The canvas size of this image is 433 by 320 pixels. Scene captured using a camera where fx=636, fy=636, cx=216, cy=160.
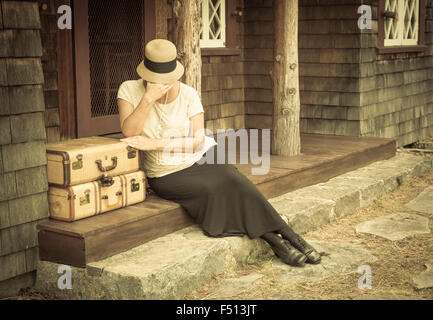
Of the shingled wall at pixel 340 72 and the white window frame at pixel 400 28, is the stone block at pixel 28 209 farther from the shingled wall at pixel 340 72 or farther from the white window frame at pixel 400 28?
the white window frame at pixel 400 28

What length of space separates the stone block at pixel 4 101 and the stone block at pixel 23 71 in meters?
0.06

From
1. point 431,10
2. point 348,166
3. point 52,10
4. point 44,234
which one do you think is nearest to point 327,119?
point 348,166

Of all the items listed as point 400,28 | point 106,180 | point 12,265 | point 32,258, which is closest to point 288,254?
point 106,180

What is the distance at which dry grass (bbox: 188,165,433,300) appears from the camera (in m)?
3.85

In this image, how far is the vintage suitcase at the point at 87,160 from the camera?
3775 mm

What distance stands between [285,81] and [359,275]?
7.93ft

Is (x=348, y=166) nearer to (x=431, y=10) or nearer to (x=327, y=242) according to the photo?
(x=327, y=242)

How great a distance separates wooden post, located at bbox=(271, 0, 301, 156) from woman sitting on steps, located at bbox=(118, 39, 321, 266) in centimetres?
186

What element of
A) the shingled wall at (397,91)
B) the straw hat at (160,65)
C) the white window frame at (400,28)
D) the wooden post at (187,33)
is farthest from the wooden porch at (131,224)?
the white window frame at (400,28)

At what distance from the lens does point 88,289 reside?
143 inches

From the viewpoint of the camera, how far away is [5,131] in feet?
11.7

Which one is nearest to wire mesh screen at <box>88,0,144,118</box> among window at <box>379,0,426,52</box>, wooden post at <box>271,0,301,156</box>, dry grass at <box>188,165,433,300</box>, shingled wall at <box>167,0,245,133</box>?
shingled wall at <box>167,0,245,133</box>

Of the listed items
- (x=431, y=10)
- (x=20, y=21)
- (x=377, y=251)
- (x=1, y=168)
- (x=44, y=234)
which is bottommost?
(x=377, y=251)

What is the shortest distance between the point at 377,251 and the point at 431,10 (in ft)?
19.3
